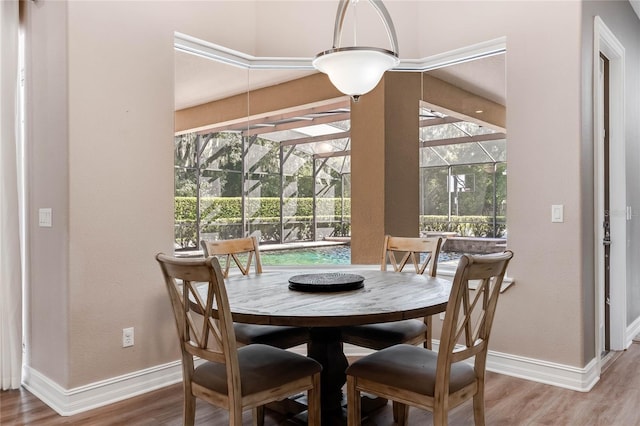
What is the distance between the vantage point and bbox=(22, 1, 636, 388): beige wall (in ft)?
9.02

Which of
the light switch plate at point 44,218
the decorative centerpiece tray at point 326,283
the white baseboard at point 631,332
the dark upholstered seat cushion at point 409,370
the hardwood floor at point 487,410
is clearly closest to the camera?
the dark upholstered seat cushion at point 409,370

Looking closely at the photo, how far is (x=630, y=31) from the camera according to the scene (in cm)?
407

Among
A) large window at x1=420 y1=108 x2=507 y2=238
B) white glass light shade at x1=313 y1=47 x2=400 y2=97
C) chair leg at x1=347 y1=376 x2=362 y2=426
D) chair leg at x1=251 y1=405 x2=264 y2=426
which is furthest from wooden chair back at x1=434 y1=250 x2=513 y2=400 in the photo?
large window at x1=420 y1=108 x2=507 y2=238

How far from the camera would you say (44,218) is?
2902 mm

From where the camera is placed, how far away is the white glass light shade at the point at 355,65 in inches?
94.3

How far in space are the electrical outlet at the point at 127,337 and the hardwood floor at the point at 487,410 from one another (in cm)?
33

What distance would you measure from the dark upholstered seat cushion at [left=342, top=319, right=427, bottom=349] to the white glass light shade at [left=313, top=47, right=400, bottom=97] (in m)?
1.30

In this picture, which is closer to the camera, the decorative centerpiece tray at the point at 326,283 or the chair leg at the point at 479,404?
the chair leg at the point at 479,404

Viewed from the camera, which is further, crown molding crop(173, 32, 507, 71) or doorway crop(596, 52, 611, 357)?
doorway crop(596, 52, 611, 357)

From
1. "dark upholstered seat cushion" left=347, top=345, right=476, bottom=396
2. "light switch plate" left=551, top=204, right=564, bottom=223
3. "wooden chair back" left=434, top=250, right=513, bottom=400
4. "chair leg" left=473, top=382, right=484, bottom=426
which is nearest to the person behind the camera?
"wooden chair back" left=434, top=250, right=513, bottom=400

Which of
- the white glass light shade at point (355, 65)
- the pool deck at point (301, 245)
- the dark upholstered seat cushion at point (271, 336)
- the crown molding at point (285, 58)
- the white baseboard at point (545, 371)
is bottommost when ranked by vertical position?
the white baseboard at point (545, 371)

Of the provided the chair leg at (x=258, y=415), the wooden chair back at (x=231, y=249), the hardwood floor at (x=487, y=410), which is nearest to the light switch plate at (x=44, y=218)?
the wooden chair back at (x=231, y=249)

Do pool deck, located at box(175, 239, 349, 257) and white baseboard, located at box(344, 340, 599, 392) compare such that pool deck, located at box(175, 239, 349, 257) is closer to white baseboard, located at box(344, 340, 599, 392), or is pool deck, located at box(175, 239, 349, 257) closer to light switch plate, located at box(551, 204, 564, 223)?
white baseboard, located at box(344, 340, 599, 392)

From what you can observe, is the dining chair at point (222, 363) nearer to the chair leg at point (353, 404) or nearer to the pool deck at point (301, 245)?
the chair leg at point (353, 404)
